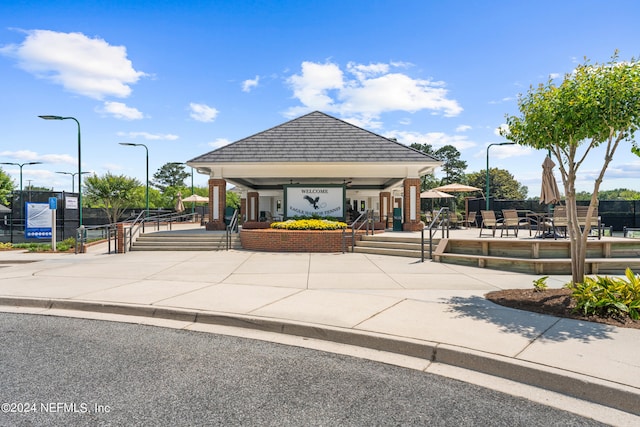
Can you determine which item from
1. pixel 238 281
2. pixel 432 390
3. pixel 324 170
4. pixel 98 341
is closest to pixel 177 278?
pixel 238 281

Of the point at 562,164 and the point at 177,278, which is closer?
the point at 562,164

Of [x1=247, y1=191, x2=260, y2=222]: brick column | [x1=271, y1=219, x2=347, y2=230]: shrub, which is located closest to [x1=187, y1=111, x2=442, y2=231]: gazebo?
[x1=271, y1=219, x2=347, y2=230]: shrub

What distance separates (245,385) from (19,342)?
3559 millimetres

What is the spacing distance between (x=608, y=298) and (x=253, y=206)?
84.8 ft

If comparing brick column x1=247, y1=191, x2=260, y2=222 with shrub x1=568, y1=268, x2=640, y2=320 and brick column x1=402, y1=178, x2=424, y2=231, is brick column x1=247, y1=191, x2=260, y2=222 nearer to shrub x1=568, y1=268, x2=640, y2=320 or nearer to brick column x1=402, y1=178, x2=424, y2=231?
brick column x1=402, y1=178, x2=424, y2=231

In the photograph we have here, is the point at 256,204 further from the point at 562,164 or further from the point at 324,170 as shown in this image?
the point at 562,164

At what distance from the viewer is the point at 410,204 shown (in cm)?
1972

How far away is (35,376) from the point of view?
405cm

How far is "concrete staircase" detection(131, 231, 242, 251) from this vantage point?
16359mm

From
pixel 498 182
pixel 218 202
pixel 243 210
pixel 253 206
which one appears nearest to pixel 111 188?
pixel 243 210

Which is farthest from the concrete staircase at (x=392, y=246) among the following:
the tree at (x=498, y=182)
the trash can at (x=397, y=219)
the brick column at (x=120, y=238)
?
the tree at (x=498, y=182)

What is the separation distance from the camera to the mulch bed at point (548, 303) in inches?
217

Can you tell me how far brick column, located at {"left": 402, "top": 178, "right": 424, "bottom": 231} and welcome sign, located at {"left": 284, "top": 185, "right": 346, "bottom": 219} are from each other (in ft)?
11.7

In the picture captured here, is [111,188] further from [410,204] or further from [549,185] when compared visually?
[549,185]
